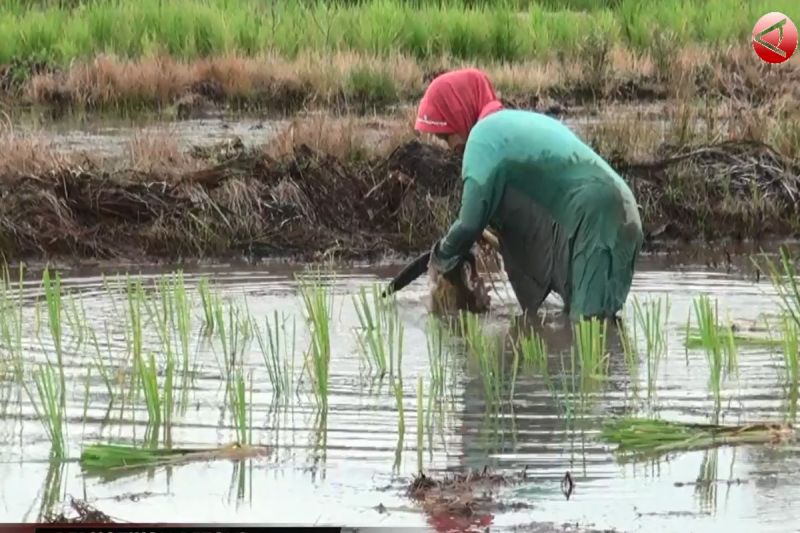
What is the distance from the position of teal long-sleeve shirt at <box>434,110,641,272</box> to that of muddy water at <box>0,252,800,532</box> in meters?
0.53

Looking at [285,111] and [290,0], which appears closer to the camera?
[285,111]

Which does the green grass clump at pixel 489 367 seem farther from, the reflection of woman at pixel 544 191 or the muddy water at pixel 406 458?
the reflection of woman at pixel 544 191

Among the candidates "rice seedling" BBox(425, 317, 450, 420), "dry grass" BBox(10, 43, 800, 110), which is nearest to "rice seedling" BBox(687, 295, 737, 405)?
"rice seedling" BBox(425, 317, 450, 420)

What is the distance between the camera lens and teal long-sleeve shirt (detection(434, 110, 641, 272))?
6.46 metres

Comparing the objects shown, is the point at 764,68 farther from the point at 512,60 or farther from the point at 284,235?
the point at 284,235

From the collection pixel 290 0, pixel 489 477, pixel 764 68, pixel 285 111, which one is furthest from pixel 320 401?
pixel 290 0

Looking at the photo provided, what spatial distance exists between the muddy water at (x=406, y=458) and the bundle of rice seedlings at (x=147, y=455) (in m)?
0.03

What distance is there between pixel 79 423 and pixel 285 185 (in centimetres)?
402

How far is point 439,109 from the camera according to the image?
6586 millimetres

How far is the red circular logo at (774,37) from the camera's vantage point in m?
14.3

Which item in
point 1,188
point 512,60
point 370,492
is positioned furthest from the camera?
point 512,60

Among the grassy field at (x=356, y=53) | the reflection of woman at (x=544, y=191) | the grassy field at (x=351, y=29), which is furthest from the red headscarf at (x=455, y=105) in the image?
the grassy field at (x=351, y=29)

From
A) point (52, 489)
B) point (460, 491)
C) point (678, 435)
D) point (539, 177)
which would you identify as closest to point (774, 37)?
point (539, 177)

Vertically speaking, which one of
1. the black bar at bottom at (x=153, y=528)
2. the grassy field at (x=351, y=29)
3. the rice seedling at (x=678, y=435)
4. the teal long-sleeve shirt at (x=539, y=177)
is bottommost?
the rice seedling at (x=678, y=435)
